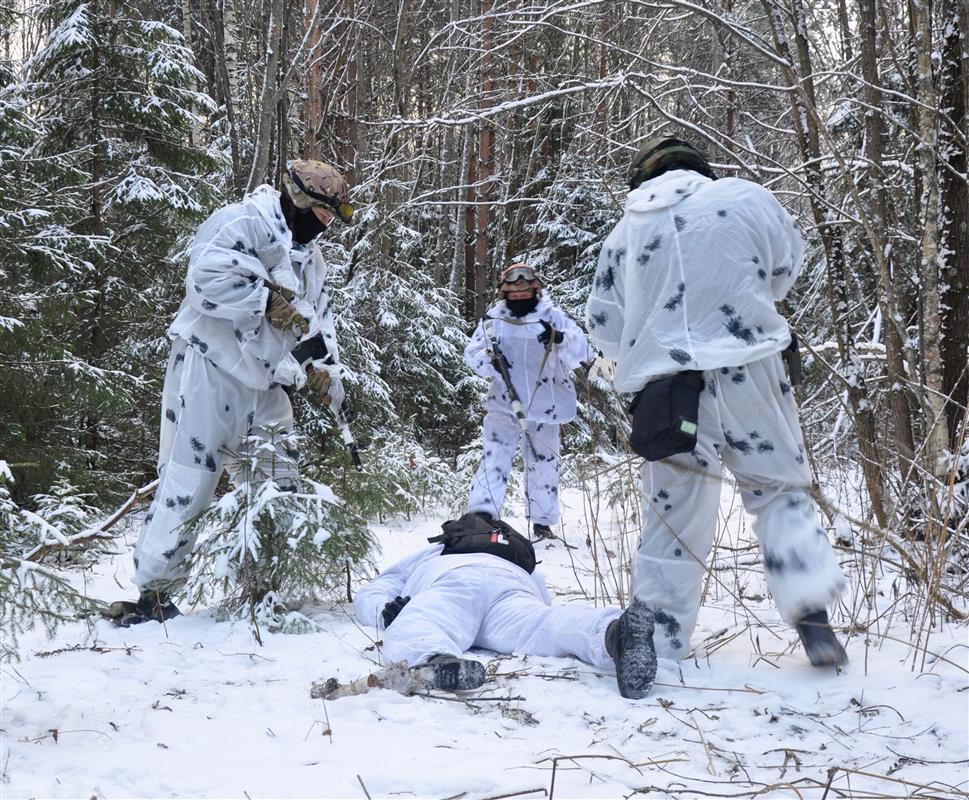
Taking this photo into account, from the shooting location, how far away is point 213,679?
280cm

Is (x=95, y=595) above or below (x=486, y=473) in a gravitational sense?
below

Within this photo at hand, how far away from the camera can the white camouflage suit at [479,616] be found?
9.50 ft

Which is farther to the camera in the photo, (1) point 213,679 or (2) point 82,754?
(1) point 213,679

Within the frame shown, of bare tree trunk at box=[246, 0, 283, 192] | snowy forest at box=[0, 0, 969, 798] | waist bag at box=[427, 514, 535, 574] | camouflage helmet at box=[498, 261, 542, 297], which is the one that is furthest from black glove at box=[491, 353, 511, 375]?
waist bag at box=[427, 514, 535, 574]

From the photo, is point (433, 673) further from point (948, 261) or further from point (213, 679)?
point (948, 261)

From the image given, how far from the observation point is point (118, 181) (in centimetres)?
686

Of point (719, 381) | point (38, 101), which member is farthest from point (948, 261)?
point (38, 101)

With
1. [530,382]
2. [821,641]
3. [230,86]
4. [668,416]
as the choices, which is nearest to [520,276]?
[530,382]

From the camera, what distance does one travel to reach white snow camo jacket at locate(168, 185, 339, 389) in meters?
3.57

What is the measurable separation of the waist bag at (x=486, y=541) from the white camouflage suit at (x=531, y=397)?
255cm

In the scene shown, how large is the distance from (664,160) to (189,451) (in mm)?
2285

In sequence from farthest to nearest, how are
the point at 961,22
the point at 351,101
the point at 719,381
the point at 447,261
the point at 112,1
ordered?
the point at 351,101 < the point at 447,261 < the point at 112,1 < the point at 961,22 < the point at 719,381

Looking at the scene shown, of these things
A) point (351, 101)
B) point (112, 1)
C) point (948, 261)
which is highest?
point (351, 101)

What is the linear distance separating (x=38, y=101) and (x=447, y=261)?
9425mm
